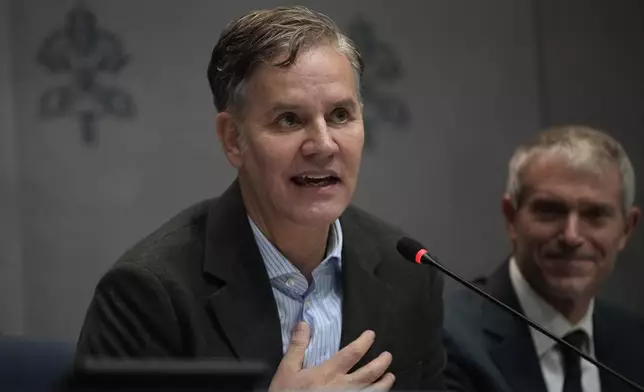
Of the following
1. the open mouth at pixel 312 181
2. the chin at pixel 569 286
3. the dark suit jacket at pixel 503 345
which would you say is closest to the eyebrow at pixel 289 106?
the open mouth at pixel 312 181

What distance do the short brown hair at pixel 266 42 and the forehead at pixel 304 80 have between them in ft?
0.04

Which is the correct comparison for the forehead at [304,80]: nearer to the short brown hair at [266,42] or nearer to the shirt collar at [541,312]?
the short brown hair at [266,42]

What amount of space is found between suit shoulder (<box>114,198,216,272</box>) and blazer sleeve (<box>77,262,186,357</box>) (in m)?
0.03

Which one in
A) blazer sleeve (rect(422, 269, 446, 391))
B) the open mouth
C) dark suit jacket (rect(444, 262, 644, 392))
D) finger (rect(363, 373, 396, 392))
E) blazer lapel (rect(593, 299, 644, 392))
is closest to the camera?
finger (rect(363, 373, 396, 392))

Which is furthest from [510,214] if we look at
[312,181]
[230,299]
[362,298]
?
[230,299]

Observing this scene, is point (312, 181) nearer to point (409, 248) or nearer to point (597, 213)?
point (409, 248)

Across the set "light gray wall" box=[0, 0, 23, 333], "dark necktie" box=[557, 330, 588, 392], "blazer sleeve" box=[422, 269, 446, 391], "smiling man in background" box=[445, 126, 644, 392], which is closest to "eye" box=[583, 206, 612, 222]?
"smiling man in background" box=[445, 126, 644, 392]

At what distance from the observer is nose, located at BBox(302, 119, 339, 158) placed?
1486 mm

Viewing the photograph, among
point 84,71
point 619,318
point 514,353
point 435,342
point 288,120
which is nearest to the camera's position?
point 288,120

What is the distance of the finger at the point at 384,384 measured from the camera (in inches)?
55.6

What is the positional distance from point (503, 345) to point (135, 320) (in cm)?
81

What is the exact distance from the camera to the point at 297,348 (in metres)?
1.45

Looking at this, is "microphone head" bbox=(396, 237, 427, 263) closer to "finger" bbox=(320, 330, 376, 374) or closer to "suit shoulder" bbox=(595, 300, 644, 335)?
"finger" bbox=(320, 330, 376, 374)

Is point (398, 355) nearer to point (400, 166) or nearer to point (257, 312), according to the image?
point (257, 312)
